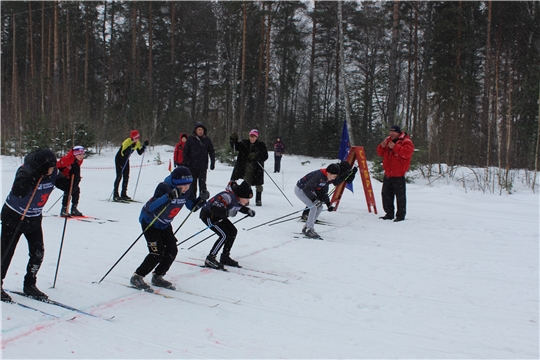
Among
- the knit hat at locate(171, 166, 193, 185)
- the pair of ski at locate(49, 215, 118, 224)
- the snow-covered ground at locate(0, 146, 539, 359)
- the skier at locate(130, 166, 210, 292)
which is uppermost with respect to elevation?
the knit hat at locate(171, 166, 193, 185)

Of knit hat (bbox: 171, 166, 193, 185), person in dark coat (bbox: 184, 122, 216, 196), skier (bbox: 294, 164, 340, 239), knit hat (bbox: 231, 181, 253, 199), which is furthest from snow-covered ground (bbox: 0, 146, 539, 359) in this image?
person in dark coat (bbox: 184, 122, 216, 196)

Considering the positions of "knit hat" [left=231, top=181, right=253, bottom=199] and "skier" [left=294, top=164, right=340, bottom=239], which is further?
"skier" [left=294, top=164, right=340, bottom=239]

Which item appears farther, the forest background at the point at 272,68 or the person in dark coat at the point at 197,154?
the forest background at the point at 272,68

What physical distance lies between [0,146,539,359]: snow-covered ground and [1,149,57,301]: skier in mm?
316

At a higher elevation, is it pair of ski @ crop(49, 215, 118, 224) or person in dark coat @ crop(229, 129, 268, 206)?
person in dark coat @ crop(229, 129, 268, 206)

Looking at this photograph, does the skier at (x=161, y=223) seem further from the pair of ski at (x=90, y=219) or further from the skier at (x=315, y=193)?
the pair of ski at (x=90, y=219)

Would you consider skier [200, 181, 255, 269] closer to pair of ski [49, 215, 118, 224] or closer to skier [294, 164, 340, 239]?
skier [294, 164, 340, 239]

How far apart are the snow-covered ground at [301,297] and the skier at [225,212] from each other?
0.97ft

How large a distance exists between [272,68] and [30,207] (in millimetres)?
28785

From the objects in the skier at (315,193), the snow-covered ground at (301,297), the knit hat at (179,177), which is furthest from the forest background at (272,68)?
the knit hat at (179,177)

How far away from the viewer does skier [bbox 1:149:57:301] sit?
12.1ft

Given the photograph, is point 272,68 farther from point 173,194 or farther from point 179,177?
point 173,194

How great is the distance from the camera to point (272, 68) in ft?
103

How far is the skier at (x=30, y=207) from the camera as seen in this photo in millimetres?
3686
